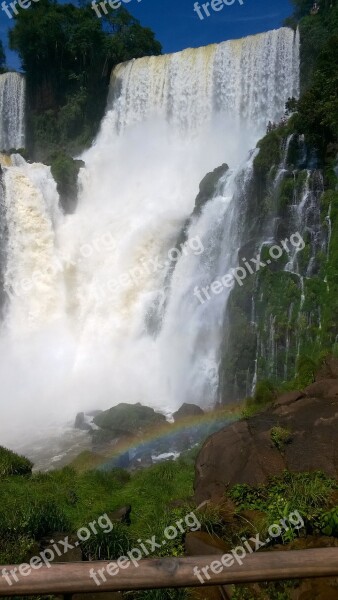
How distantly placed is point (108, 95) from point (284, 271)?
27.0 metres

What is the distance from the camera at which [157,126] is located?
32.9 metres

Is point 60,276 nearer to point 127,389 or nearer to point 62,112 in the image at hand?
point 127,389

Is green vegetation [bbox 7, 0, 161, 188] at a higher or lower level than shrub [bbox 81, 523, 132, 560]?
higher

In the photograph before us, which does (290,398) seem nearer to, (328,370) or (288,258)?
(328,370)

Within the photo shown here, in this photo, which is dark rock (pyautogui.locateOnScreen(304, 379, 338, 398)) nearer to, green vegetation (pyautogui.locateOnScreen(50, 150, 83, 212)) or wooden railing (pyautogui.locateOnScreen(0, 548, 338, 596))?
wooden railing (pyautogui.locateOnScreen(0, 548, 338, 596))

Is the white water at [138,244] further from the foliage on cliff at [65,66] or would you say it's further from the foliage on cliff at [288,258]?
the foliage on cliff at [65,66]

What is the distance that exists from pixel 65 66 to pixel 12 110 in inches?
222

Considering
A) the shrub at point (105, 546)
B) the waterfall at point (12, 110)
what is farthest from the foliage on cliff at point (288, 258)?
the waterfall at point (12, 110)

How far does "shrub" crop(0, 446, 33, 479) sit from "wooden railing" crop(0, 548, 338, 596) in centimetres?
762

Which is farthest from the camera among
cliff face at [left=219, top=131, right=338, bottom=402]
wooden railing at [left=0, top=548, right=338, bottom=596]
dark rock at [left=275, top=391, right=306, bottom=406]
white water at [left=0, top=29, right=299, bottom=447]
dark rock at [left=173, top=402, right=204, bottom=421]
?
white water at [left=0, top=29, right=299, bottom=447]

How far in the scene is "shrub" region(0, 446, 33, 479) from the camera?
31.9ft

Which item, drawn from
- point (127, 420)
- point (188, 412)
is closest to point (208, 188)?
point (188, 412)

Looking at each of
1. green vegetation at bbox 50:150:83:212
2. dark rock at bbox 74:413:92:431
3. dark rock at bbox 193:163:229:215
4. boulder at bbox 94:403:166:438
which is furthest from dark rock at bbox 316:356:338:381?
green vegetation at bbox 50:150:83:212

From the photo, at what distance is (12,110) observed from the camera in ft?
131
